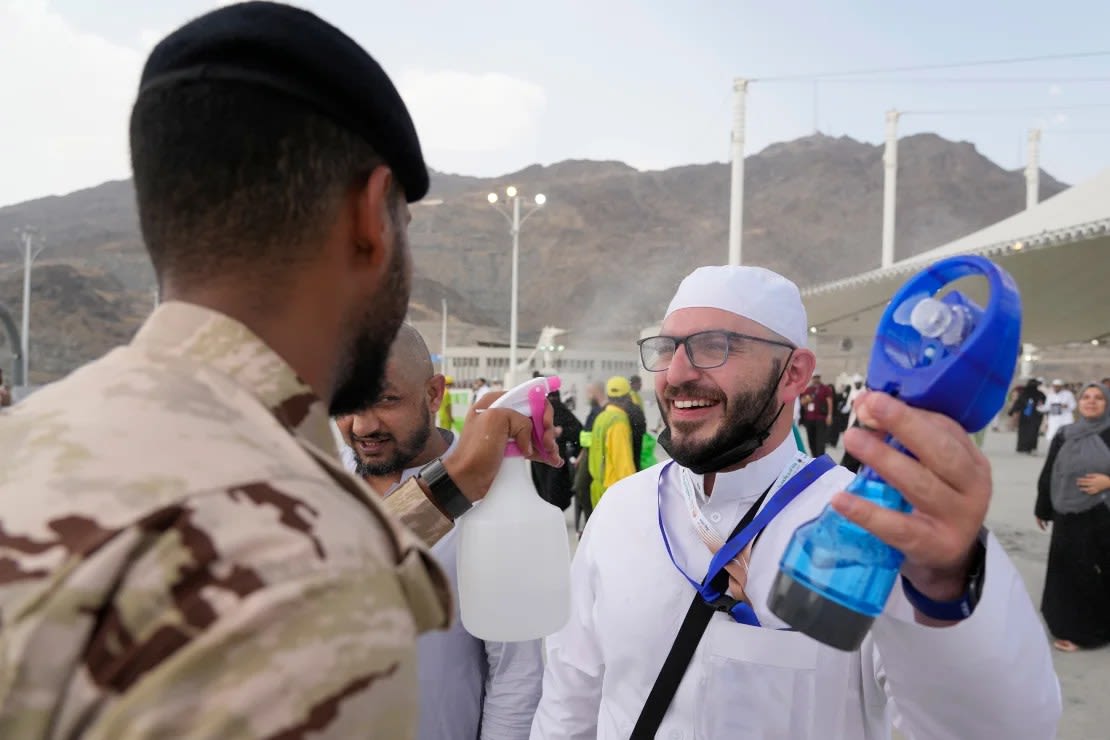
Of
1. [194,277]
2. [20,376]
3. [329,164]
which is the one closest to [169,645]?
[194,277]

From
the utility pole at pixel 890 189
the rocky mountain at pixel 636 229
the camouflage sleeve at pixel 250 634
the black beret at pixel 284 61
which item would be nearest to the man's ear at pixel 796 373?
the black beret at pixel 284 61

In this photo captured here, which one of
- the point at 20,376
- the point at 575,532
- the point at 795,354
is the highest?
the point at 795,354

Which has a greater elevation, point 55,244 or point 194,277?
point 55,244

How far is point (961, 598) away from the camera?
109cm

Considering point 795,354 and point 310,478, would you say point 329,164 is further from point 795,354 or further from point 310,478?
point 795,354

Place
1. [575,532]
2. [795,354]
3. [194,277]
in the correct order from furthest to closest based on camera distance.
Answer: [575,532], [795,354], [194,277]

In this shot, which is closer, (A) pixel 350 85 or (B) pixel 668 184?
(A) pixel 350 85

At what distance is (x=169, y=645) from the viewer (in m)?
0.58

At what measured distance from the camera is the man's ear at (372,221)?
0.92 meters

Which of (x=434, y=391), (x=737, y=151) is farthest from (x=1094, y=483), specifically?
(x=737, y=151)

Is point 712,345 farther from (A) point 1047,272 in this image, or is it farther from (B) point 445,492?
(A) point 1047,272

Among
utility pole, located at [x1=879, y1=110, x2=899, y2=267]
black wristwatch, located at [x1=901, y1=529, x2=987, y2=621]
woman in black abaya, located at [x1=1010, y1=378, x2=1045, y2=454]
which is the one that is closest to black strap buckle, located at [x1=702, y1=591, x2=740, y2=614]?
black wristwatch, located at [x1=901, y1=529, x2=987, y2=621]

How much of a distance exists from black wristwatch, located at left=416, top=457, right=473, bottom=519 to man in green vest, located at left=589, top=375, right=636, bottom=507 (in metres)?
5.13

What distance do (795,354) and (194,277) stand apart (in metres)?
1.90
